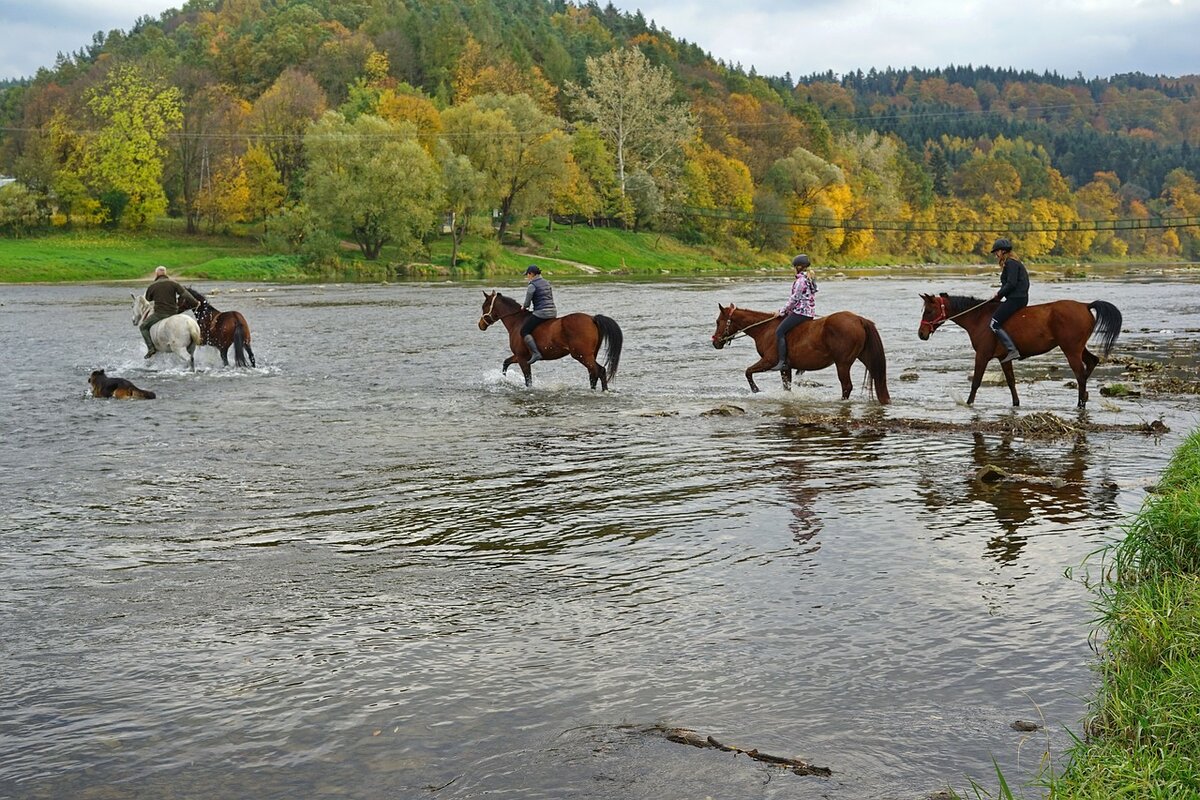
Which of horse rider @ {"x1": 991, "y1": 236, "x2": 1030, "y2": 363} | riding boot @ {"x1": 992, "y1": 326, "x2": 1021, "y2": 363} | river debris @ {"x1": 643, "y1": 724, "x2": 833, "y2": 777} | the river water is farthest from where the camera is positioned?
riding boot @ {"x1": 992, "y1": 326, "x2": 1021, "y2": 363}

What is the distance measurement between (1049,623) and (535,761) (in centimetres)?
409

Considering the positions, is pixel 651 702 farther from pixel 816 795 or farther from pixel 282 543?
pixel 282 543

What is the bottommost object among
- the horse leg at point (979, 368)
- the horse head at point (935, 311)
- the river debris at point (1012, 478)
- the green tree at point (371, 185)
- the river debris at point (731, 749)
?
the river debris at point (731, 749)

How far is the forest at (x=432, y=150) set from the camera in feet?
299

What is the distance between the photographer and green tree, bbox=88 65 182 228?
9706 cm

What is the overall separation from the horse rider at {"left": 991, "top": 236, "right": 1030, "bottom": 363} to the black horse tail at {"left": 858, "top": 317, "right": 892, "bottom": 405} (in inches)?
81.0

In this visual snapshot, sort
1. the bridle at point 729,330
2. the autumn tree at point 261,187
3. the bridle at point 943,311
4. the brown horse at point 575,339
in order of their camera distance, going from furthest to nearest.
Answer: the autumn tree at point 261,187 → the brown horse at point 575,339 → the bridle at point 729,330 → the bridle at point 943,311

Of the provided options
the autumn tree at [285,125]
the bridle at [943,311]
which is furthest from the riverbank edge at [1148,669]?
the autumn tree at [285,125]

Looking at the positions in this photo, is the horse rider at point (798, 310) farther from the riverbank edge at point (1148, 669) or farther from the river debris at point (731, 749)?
the river debris at point (731, 749)

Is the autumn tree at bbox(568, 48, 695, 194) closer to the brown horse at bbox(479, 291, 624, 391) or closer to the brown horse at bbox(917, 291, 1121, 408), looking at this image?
the brown horse at bbox(479, 291, 624, 391)

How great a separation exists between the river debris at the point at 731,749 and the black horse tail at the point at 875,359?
14.2 meters

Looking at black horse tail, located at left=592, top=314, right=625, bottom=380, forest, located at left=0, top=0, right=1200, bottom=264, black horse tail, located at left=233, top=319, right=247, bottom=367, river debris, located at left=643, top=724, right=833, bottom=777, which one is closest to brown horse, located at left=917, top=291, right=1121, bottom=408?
black horse tail, located at left=592, top=314, right=625, bottom=380

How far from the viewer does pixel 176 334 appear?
26.9 m

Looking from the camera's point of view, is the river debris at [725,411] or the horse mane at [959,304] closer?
the river debris at [725,411]
